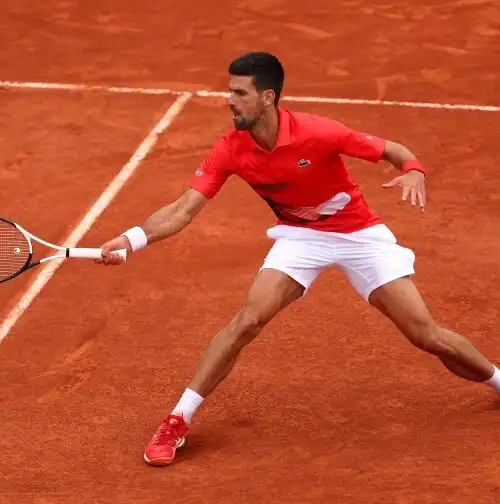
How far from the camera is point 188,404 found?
8.56 m

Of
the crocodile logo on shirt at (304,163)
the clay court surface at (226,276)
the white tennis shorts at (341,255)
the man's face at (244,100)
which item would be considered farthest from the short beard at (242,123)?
the clay court surface at (226,276)

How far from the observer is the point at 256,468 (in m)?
8.45

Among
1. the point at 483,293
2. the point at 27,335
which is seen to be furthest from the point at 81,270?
the point at 483,293

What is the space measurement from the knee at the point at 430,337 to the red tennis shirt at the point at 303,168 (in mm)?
701

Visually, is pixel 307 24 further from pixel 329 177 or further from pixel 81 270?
pixel 329 177

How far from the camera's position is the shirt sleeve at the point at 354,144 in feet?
27.4

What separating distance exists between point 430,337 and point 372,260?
0.57 meters

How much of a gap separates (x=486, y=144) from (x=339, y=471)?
5817 mm

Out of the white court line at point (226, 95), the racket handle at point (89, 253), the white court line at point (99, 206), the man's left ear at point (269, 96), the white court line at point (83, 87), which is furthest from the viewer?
the white court line at point (83, 87)

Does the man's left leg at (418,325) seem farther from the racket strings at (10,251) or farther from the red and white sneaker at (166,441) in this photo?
the racket strings at (10,251)

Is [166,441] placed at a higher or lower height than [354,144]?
Answer: lower

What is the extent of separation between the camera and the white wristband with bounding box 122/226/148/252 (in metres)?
8.28

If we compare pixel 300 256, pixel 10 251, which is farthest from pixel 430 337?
pixel 10 251

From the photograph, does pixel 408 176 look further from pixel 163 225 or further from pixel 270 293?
pixel 163 225
